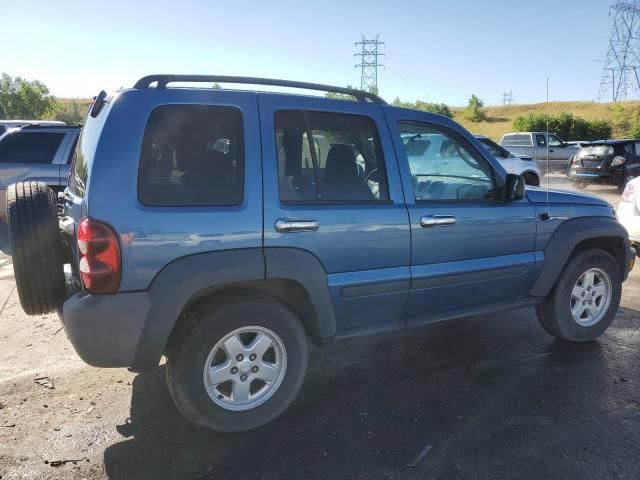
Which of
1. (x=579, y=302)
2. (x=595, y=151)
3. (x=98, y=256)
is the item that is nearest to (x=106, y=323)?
(x=98, y=256)

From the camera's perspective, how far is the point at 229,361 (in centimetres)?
282

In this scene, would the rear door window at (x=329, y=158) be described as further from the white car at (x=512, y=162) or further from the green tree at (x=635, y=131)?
the green tree at (x=635, y=131)

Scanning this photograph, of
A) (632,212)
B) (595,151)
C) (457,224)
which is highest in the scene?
(595,151)

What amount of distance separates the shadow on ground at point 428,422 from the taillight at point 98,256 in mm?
972

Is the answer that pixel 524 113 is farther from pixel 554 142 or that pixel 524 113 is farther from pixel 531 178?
pixel 531 178

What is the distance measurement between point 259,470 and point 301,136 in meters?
1.89

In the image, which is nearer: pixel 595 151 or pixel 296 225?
pixel 296 225

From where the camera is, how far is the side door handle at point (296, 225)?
276cm

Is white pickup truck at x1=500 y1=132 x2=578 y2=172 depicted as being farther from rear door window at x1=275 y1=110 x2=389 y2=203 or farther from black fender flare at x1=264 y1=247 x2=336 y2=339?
black fender flare at x1=264 y1=247 x2=336 y2=339

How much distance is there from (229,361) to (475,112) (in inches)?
2623

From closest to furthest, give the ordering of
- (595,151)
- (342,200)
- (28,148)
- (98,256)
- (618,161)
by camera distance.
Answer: (98,256) → (342,200) → (28,148) → (618,161) → (595,151)

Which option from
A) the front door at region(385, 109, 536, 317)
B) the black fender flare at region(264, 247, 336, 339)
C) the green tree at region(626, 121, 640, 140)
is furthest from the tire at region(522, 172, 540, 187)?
the green tree at region(626, 121, 640, 140)

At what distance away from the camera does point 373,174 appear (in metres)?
3.22

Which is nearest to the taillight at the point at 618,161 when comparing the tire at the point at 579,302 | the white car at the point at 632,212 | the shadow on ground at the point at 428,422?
the white car at the point at 632,212
